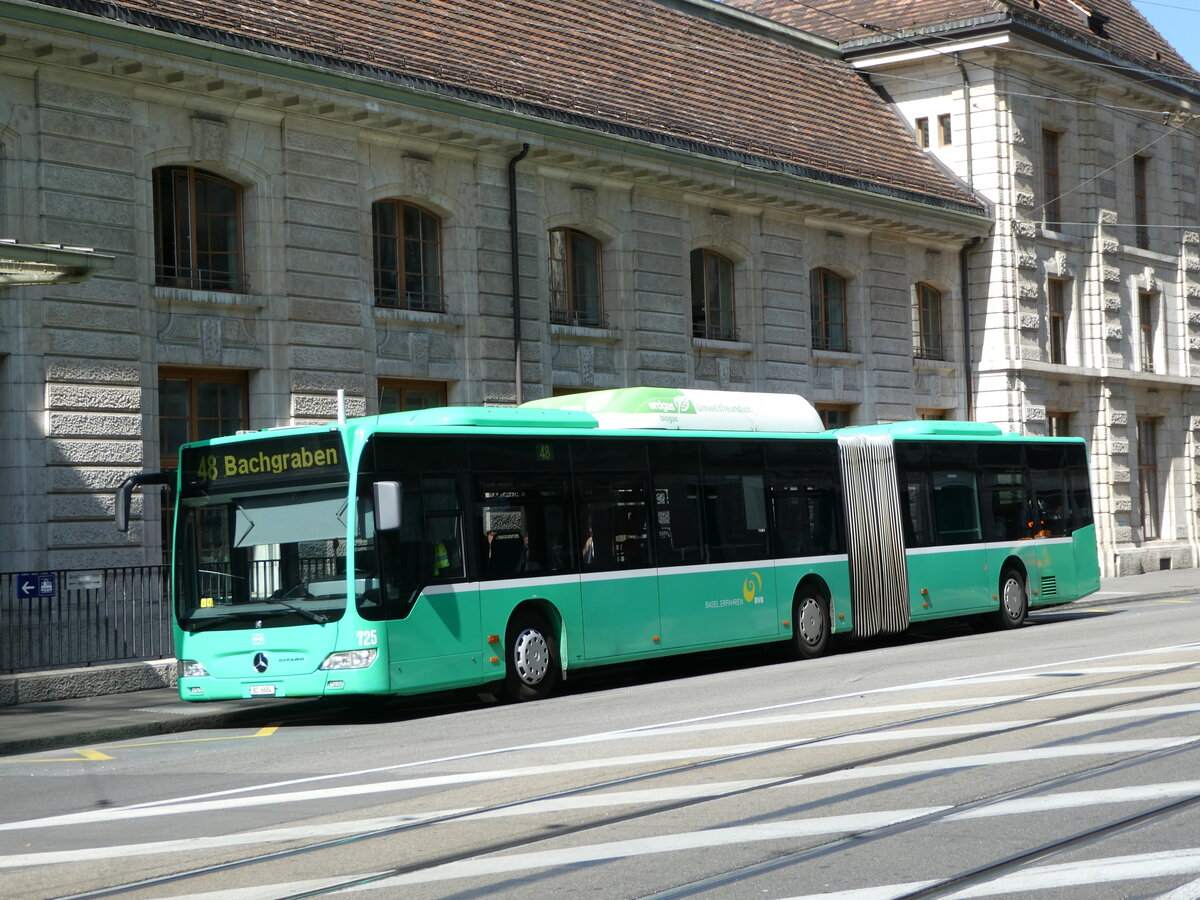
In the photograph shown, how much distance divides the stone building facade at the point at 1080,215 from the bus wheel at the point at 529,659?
2139cm

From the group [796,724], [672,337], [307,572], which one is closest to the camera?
[796,724]

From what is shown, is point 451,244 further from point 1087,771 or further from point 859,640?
point 1087,771

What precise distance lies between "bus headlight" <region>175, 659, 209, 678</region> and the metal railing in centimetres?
252

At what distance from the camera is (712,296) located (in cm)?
3016

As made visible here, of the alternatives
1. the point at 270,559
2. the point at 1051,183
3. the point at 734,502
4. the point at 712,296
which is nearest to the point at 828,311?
the point at 712,296

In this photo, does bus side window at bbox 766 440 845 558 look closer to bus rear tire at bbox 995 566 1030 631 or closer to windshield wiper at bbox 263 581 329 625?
bus rear tire at bbox 995 566 1030 631

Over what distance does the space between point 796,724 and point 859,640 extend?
1153cm

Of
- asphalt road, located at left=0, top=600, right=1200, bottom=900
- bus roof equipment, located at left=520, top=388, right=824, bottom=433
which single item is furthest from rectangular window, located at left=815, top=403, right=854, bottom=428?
asphalt road, located at left=0, top=600, right=1200, bottom=900

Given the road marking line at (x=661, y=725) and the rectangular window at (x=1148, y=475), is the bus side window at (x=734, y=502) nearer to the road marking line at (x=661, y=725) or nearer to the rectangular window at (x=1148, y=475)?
the road marking line at (x=661, y=725)

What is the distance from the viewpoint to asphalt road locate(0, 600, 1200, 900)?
24.7 ft

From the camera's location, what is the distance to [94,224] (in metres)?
20.1

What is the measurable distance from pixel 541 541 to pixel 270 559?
2954 millimetres

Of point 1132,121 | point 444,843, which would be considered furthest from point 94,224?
point 1132,121

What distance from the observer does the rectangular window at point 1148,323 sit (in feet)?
136
